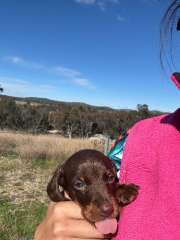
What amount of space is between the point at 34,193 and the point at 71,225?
1178cm

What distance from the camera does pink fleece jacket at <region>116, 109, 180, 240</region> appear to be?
1815 millimetres

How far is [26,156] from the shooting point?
24.1 m

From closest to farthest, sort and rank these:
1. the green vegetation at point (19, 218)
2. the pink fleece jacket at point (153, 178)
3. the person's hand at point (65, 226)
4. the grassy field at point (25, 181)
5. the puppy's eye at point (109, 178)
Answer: the pink fleece jacket at point (153, 178)
the person's hand at point (65, 226)
the puppy's eye at point (109, 178)
the green vegetation at point (19, 218)
the grassy field at point (25, 181)

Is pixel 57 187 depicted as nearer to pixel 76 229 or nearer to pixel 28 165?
pixel 76 229

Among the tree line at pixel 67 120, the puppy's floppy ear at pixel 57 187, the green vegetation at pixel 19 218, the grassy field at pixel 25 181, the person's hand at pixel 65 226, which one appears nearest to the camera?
the person's hand at pixel 65 226

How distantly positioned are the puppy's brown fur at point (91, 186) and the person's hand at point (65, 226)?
80mm

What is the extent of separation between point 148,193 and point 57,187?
30.8 inches

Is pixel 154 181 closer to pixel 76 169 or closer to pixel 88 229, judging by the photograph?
pixel 88 229

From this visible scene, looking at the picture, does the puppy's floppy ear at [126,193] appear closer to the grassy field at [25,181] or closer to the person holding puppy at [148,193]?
the person holding puppy at [148,193]

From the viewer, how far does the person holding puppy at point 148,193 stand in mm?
1825

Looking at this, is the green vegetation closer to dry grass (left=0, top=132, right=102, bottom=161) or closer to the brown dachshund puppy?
the brown dachshund puppy

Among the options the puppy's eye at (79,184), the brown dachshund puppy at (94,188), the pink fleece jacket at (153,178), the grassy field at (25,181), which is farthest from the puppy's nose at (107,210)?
the grassy field at (25,181)

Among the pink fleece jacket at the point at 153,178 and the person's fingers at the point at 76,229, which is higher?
the pink fleece jacket at the point at 153,178

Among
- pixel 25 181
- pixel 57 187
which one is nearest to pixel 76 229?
pixel 57 187
